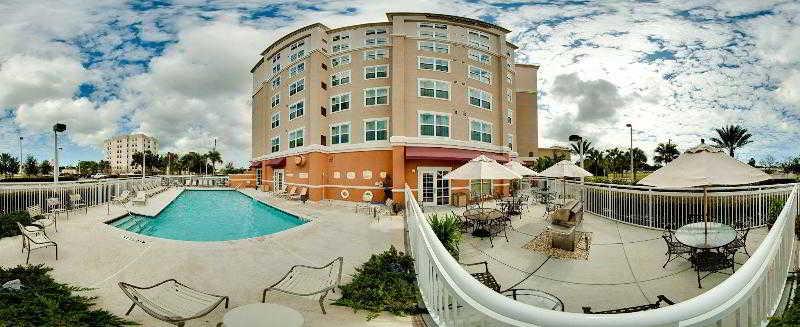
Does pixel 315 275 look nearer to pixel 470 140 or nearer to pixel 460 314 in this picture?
pixel 460 314

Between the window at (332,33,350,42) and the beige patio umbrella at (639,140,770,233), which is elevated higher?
the window at (332,33,350,42)

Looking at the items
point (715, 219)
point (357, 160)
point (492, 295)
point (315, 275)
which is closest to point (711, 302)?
point (492, 295)

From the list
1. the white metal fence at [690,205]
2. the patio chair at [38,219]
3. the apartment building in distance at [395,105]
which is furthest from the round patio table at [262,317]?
the apartment building in distance at [395,105]

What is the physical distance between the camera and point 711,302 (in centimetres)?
204

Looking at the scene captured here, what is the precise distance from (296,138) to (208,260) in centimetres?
1859

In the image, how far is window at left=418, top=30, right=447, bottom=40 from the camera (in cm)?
2122

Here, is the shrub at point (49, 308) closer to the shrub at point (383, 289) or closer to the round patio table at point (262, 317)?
the round patio table at point (262, 317)

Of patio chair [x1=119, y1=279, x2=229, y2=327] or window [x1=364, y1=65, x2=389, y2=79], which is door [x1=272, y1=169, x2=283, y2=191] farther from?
patio chair [x1=119, y1=279, x2=229, y2=327]

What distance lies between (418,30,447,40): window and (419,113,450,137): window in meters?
5.46

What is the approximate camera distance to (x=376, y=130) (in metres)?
20.7

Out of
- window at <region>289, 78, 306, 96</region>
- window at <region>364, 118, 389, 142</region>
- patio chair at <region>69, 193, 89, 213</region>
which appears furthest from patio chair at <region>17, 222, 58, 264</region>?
window at <region>289, 78, 306, 96</region>

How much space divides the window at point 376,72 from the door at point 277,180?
1260cm

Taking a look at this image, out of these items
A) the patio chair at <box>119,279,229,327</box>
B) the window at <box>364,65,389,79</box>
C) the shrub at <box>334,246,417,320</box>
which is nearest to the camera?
the patio chair at <box>119,279,229,327</box>

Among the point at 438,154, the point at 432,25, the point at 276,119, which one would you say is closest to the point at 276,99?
the point at 276,119
